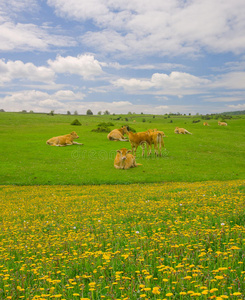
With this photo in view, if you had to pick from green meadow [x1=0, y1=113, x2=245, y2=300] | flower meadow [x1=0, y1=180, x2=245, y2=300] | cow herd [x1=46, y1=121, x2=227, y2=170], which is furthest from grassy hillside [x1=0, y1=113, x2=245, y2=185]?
flower meadow [x1=0, y1=180, x2=245, y2=300]

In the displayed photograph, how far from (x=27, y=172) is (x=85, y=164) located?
22.1 feet

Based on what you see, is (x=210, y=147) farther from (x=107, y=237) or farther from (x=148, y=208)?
(x=107, y=237)

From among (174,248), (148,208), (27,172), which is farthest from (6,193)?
(174,248)

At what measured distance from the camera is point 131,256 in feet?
18.6

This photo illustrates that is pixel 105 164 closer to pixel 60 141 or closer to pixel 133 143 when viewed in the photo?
pixel 133 143

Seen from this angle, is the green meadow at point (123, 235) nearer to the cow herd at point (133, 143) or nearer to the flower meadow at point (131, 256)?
the flower meadow at point (131, 256)

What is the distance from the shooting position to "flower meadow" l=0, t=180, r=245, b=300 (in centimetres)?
416

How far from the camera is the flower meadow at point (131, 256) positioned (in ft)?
13.7

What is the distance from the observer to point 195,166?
28.9 m

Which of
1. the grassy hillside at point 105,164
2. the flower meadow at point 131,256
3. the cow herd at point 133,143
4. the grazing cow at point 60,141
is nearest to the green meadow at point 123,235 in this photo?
the flower meadow at point 131,256

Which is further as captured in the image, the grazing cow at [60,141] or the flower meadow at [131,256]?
the grazing cow at [60,141]

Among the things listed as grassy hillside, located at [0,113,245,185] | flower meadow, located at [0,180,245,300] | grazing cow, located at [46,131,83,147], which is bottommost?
grassy hillside, located at [0,113,245,185]

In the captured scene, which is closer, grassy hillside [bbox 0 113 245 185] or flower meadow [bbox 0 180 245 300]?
flower meadow [bbox 0 180 245 300]

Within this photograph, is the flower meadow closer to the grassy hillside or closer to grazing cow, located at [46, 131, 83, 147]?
the grassy hillside
